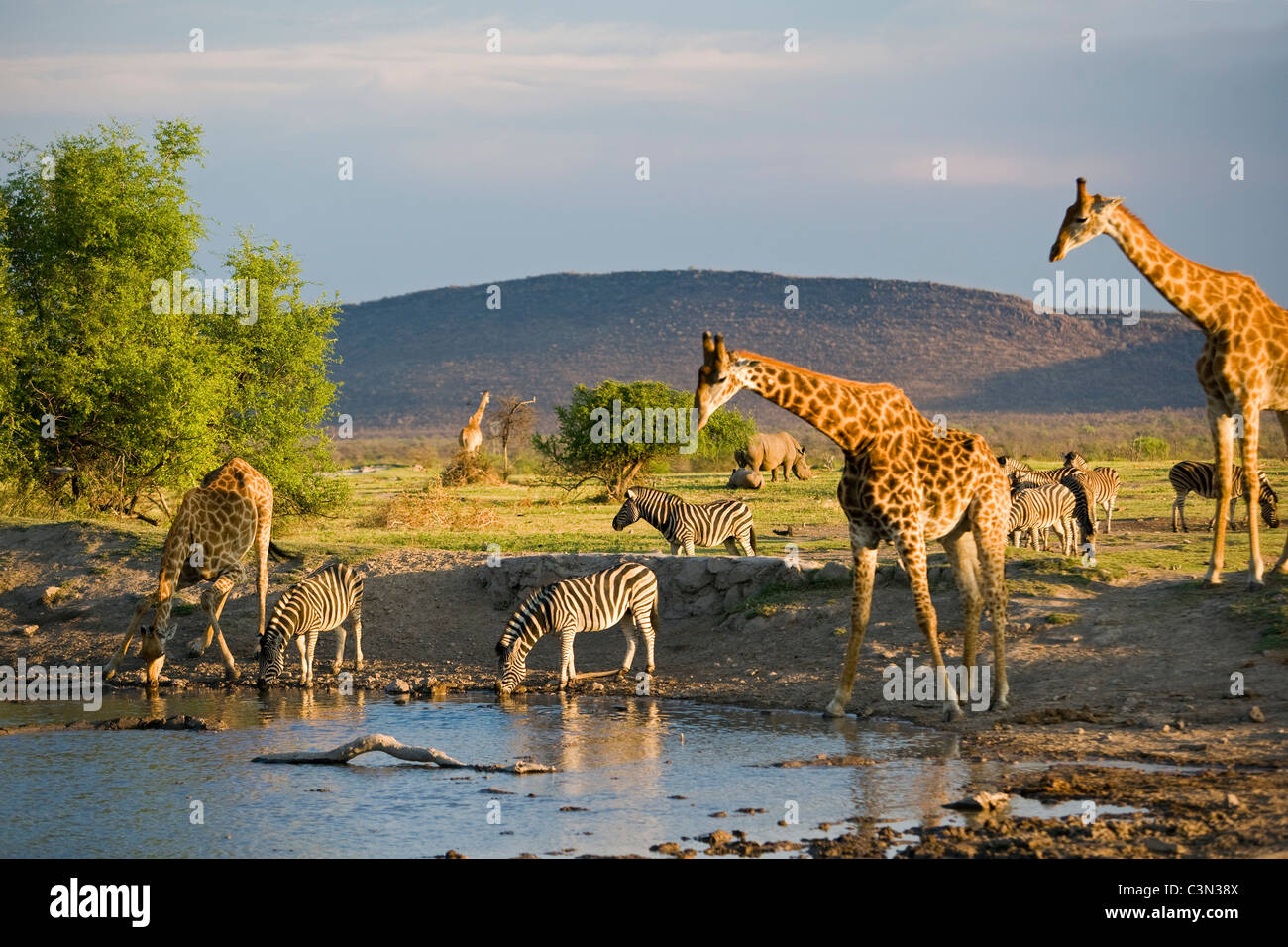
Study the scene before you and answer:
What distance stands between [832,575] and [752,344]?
315 ft

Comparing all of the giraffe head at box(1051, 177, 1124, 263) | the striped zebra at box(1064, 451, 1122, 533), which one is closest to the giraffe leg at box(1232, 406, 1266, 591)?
the giraffe head at box(1051, 177, 1124, 263)

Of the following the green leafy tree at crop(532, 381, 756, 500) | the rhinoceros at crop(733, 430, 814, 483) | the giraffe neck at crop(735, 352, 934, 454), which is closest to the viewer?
the giraffe neck at crop(735, 352, 934, 454)

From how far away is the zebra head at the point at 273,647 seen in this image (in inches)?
581

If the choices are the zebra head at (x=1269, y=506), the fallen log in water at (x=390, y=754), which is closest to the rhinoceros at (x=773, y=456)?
the zebra head at (x=1269, y=506)

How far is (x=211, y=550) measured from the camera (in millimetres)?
16219

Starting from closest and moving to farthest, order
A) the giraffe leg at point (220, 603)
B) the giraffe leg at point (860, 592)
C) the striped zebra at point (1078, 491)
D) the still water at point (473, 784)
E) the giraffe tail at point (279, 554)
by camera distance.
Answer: the still water at point (473, 784) → the giraffe leg at point (860, 592) → the giraffe leg at point (220, 603) → the striped zebra at point (1078, 491) → the giraffe tail at point (279, 554)

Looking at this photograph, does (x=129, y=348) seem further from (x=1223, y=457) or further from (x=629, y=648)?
(x=1223, y=457)

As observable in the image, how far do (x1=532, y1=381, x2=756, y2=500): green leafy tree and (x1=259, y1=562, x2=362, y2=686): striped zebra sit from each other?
54.6 feet

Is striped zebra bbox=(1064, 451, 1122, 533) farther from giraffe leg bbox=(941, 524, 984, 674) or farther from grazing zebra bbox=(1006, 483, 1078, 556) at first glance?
giraffe leg bbox=(941, 524, 984, 674)

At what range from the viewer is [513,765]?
419 inches

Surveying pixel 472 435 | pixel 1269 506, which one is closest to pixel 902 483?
pixel 1269 506

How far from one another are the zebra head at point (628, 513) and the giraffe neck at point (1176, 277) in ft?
27.1

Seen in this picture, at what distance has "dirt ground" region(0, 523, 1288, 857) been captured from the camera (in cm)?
809

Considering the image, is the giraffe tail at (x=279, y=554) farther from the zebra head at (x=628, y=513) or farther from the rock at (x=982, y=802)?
the rock at (x=982, y=802)
